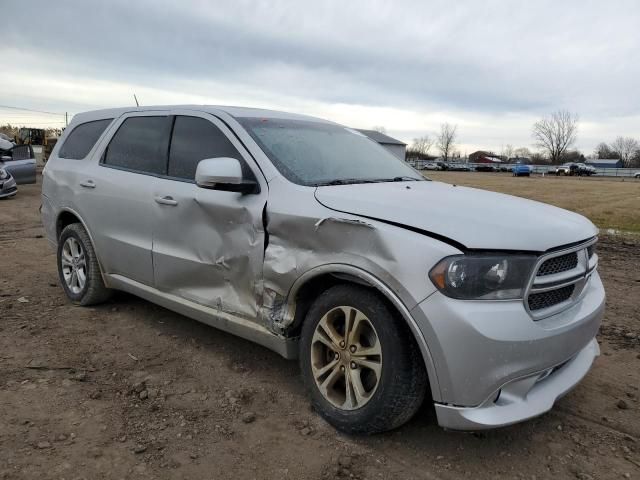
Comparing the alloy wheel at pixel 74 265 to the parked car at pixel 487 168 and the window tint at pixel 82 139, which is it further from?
the parked car at pixel 487 168

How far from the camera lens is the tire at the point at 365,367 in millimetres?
2502

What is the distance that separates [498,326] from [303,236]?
112 centimetres

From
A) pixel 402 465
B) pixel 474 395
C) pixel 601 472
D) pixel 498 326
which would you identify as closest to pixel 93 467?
pixel 402 465

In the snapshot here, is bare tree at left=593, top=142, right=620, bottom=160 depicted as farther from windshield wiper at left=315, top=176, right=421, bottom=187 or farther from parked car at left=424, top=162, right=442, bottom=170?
windshield wiper at left=315, top=176, right=421, bottom=187

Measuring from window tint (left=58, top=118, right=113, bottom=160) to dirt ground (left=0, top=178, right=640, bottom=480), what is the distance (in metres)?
1.60

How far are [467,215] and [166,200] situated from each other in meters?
2.16

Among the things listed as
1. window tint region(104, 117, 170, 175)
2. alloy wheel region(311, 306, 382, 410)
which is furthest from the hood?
window tint region(104, 117, 170, 175)

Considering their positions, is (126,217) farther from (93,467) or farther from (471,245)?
(471,245)

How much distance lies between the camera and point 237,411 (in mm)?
3066

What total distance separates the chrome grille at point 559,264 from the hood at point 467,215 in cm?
9

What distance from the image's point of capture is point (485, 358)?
90.4 inches

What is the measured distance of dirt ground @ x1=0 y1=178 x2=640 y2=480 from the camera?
2.54 m

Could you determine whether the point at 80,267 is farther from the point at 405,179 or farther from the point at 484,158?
the point at 484,158

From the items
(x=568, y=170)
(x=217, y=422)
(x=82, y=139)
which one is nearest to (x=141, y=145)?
(x=82, y=139)
